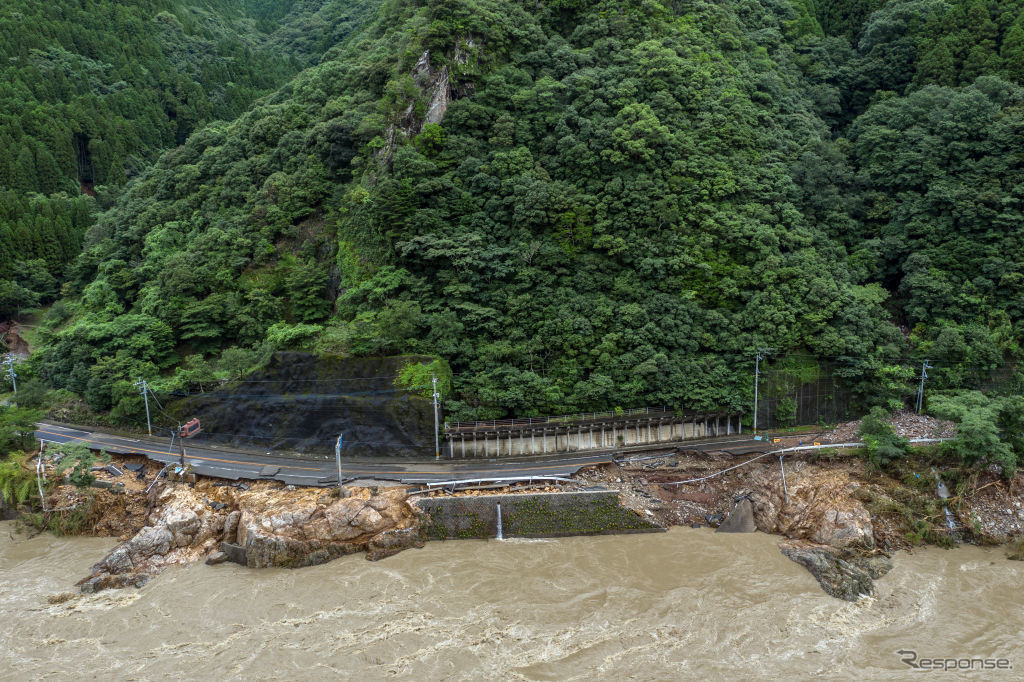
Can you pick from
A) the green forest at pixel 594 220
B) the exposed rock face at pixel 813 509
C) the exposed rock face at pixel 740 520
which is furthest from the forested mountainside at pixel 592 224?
the exposed rock face at pixel 740 520

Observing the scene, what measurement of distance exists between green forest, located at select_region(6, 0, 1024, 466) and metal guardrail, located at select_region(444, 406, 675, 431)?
591mm

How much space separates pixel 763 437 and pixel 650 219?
18.0 metres

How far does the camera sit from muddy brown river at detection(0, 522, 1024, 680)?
25.3m

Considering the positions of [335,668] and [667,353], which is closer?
[335,668]

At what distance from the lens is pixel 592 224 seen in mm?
49125

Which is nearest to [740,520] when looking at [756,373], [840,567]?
[840,567]

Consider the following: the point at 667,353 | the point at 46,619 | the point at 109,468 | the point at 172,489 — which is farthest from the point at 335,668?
the point at 667,353

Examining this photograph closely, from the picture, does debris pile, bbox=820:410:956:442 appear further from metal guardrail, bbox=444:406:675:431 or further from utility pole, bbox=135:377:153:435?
utility pole, bbox=135:377:153:435

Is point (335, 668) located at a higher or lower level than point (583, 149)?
lower

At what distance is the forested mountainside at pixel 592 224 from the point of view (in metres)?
44.3

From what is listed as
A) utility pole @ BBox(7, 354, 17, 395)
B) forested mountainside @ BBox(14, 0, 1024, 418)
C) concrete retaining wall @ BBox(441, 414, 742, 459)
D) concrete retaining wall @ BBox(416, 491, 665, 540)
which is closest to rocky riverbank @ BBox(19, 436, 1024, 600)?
concrete retaining wall @ BBox(416, 491, 665, 540)

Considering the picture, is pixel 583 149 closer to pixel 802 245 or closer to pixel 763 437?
pixel 802 245

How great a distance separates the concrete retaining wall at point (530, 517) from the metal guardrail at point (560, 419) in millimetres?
7355

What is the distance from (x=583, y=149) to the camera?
165ft
